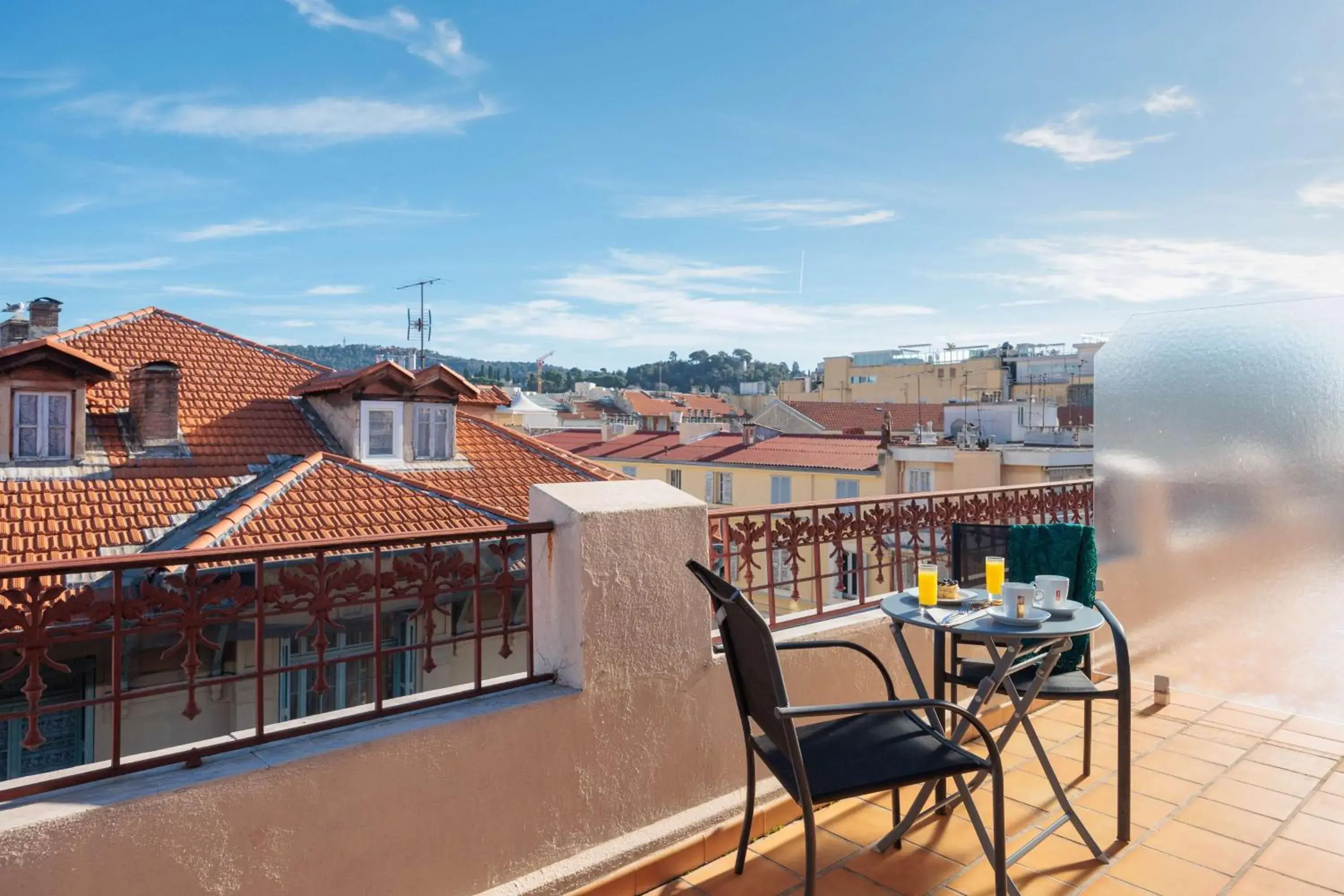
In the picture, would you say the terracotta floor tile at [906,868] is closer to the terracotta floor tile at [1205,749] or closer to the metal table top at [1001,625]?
the metal table top at [1001,625]

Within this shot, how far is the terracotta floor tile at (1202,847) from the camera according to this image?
9.32 feet

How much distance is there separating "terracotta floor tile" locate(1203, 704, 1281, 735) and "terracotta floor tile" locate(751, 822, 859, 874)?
2.41 m

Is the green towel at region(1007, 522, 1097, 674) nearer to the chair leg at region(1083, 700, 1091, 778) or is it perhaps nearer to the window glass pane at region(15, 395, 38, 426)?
the chair leg at region(1083, 700, 1091, 778)

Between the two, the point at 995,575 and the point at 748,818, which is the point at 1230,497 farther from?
the point at 748,818

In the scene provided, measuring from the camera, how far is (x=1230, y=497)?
4531 mm

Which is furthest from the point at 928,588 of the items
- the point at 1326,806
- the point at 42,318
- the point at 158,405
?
the point at 42,318

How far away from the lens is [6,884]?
5.63ft

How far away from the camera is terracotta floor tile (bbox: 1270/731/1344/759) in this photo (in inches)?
153

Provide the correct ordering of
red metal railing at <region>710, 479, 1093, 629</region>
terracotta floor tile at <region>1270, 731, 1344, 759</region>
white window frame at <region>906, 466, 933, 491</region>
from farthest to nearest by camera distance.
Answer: white window frame at <region>906, 466, 933, 491</region> < terracotta floor tile at <region>1270, 731, 1344, 759</region> < red metal railing at <region>710, 479, 1093, 629</region>

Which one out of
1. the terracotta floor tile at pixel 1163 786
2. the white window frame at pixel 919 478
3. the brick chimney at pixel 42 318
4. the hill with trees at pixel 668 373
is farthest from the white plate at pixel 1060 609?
the hill with trees at pixel 668 373

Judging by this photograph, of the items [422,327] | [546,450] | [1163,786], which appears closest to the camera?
[1163,786]

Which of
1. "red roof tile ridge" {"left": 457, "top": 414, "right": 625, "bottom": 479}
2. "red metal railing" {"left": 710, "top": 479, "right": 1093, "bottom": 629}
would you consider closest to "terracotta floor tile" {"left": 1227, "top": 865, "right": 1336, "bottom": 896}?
"red metal railing" {"left": 710, "top": 479, "right": 1093, "bottom": 629}

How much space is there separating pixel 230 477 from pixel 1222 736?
11.3 metres

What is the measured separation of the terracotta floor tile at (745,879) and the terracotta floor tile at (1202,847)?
132 cm
